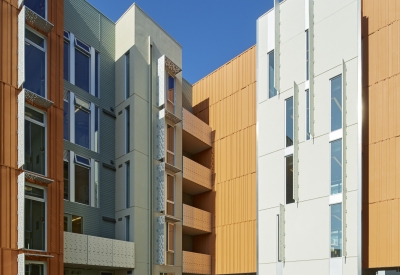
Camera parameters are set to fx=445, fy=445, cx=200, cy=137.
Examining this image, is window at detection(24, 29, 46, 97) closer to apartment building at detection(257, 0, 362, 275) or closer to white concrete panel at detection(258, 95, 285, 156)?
apartment building at detection(257, 0, 362, 275)

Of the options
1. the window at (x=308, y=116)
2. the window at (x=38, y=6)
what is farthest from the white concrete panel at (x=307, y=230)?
the window at (x=38, y=6)

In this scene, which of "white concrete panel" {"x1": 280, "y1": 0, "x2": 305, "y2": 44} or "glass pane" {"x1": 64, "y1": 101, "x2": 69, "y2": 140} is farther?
"white concrete panel" {"x1": 280, "y1": 0, "x2": 305, "y2": 44}

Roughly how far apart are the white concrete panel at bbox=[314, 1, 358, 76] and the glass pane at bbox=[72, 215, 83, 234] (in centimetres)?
1305

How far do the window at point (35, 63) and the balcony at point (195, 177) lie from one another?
11.7 m

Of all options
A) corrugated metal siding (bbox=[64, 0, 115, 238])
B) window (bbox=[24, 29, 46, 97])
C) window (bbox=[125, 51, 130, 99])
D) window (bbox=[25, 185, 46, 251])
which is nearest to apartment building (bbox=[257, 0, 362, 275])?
window (bbox=[125, 51, 130, 99])

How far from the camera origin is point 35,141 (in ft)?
50.5

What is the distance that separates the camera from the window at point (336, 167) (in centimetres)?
1969

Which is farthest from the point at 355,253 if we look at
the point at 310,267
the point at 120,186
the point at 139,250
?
the point at 120,186

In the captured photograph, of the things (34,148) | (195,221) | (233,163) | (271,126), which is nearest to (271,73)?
(271,126)

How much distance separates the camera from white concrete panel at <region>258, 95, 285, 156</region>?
23.0 m

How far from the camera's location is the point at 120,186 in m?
22.2

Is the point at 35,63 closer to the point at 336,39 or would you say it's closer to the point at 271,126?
the point at 271,126
